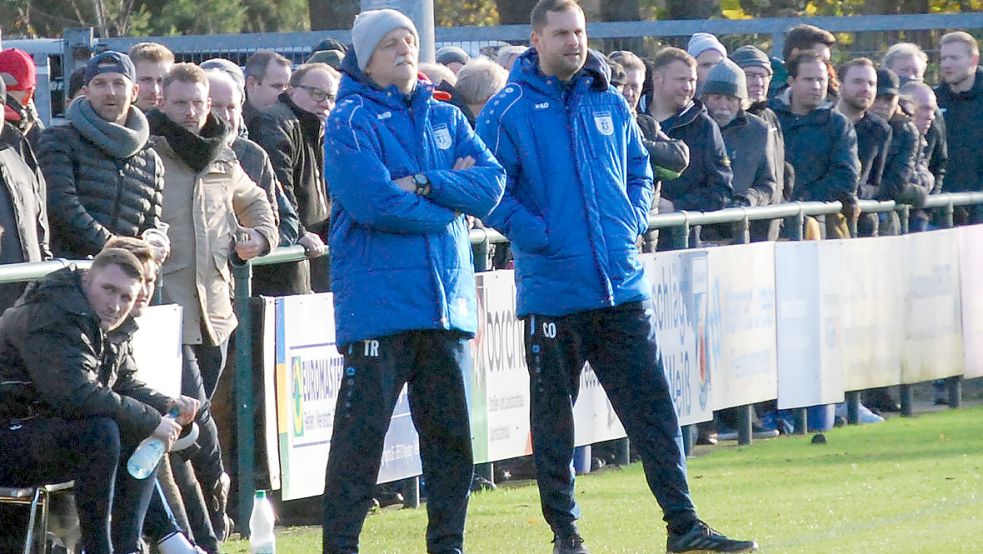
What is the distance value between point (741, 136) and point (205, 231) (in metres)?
4.84

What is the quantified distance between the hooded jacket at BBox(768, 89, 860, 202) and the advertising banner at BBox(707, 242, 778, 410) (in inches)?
43.7

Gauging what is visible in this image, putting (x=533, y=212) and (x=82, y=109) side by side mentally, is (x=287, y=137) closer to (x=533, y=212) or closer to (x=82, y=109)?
(x=82, y=109)

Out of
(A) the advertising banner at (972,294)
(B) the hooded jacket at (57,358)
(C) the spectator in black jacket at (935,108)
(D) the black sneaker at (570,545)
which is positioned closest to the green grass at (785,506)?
(D) the black sneaker at (570,545)

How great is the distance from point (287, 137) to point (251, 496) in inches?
79.8

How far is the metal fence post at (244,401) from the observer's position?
9094 mm

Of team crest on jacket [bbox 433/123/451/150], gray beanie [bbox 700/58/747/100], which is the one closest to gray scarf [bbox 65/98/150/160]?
team crest on jacket [bbox 433/123/451/150]

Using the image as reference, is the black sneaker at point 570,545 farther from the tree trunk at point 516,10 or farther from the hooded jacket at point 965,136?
the tree trunk at point 516,10

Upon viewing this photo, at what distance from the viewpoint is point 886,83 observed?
14.7 meters

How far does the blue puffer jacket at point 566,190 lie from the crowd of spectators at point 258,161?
19cm

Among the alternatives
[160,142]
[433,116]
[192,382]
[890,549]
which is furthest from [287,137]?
[890,549]

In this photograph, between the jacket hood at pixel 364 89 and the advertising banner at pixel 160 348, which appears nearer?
the jacket hood at pixel 364 89

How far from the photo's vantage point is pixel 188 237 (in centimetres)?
898

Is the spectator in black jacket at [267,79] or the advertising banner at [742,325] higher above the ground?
the spectator in black jacket at [267,79]

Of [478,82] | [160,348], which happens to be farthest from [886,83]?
[160,348]
